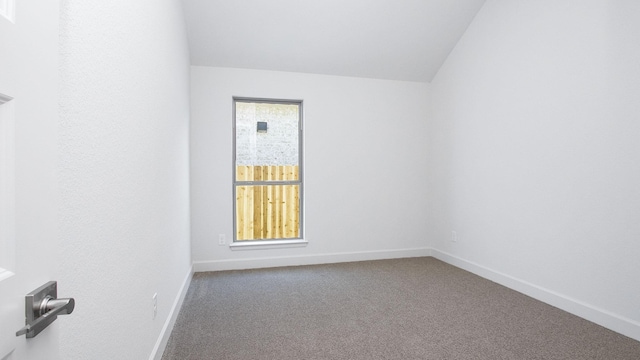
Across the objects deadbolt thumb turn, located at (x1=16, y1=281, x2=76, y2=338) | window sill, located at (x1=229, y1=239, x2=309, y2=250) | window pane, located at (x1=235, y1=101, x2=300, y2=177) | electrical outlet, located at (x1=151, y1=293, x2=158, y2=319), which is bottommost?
window sill, located at (x1=229, y1=239, x2=309, y2=250)

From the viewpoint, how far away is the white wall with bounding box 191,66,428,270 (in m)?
3.73

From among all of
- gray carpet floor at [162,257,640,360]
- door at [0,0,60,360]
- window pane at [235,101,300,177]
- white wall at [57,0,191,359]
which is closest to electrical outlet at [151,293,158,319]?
white wall at [57,0,191,359]

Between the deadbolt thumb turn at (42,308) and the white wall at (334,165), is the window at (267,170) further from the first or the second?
the deadbolt thumb turn at (42,308)

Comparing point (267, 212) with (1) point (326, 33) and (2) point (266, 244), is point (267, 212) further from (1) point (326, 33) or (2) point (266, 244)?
(1) point (326, 33)

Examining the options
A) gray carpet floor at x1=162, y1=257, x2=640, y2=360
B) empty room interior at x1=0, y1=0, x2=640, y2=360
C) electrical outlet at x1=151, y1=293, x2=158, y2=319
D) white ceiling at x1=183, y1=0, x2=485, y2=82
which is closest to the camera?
empty room interior at x1=0, y1=0, x2=640, y2=360

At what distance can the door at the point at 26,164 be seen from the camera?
0.49m

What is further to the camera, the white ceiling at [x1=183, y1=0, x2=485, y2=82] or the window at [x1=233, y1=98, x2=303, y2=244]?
the window at [x1=233, y1=98, x2=303, y2=244]

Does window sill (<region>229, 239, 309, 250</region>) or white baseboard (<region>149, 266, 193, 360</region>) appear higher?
window sill (<region>229, 239, 309, 250</region>)

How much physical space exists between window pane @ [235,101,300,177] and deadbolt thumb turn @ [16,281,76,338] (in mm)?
3357

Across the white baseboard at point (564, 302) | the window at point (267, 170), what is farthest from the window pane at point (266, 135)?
the white baseboard at point (564, 302)

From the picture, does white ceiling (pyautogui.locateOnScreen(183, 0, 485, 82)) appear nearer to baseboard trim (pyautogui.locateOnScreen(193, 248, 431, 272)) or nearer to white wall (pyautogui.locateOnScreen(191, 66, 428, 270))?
white wall (pyautogui.locateOnScreen(191, 66, 428, 270))

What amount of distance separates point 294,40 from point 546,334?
11.3 ft

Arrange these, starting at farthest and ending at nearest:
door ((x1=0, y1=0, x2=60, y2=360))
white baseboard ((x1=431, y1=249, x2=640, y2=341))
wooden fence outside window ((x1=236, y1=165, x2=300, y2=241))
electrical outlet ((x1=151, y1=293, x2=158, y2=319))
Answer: wooden fence outside window ((x1=236, y1=165, x2=300, y2=241))
white baseboard ((x1=431, y1=249, x2=640, y2=341))
electrical outlet ((x1=151, y1=293, x2=158, y2=319))
door ((x1=0, y1=0, x2=60, y2=360))

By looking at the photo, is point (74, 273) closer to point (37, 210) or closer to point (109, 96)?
point (37, 210)
